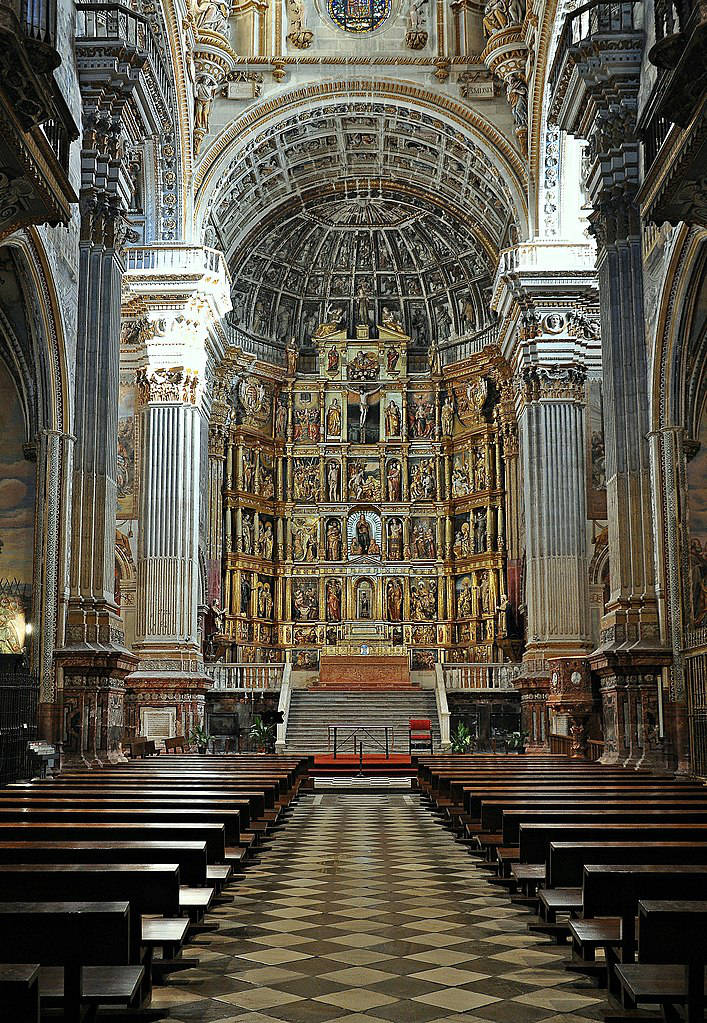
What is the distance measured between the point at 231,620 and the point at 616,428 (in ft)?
65.4

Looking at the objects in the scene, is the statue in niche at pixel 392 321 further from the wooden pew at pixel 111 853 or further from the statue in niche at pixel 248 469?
the wooden pew at pixel 111 853

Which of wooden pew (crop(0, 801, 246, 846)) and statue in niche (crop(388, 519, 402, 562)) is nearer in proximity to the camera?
wooden pew (crop(0, 801, 246, 846))

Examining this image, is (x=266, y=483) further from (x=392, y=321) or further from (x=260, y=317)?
(x=392, y=321)

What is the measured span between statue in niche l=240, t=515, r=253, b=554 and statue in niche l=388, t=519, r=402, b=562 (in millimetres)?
A: 4559

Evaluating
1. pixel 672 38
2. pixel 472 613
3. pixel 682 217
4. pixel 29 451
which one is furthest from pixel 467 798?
pixel 472 613

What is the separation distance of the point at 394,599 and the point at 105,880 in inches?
1277

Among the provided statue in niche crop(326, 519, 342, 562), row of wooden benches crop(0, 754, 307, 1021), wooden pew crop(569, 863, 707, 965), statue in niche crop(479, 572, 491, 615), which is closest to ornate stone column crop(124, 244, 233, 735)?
statue in niche crop(326, 519, 342, 562)

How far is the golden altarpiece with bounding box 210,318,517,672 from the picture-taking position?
3547 cm

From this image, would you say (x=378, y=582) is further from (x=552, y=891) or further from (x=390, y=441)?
(x=552, y=891)

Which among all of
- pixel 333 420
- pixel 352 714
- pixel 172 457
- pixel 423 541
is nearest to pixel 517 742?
pixel 352 714

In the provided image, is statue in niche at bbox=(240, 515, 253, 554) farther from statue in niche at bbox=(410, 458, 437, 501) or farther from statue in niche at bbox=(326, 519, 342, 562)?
statue in niche at bbox=(410, 458, 437, 501)

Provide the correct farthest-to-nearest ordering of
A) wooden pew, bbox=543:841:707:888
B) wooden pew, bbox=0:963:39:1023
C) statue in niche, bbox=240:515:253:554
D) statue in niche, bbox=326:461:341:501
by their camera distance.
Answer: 1. statue in niche, bbox=326:461:341:501
2. statue in niche, bbox=240:515:253:554
3. wooden pew, bbox=543:841:707:888
4. wooden pew, bbox=0:963:39:1023

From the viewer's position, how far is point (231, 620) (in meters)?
34.4

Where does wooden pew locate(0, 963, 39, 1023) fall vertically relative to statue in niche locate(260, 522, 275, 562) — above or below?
below
